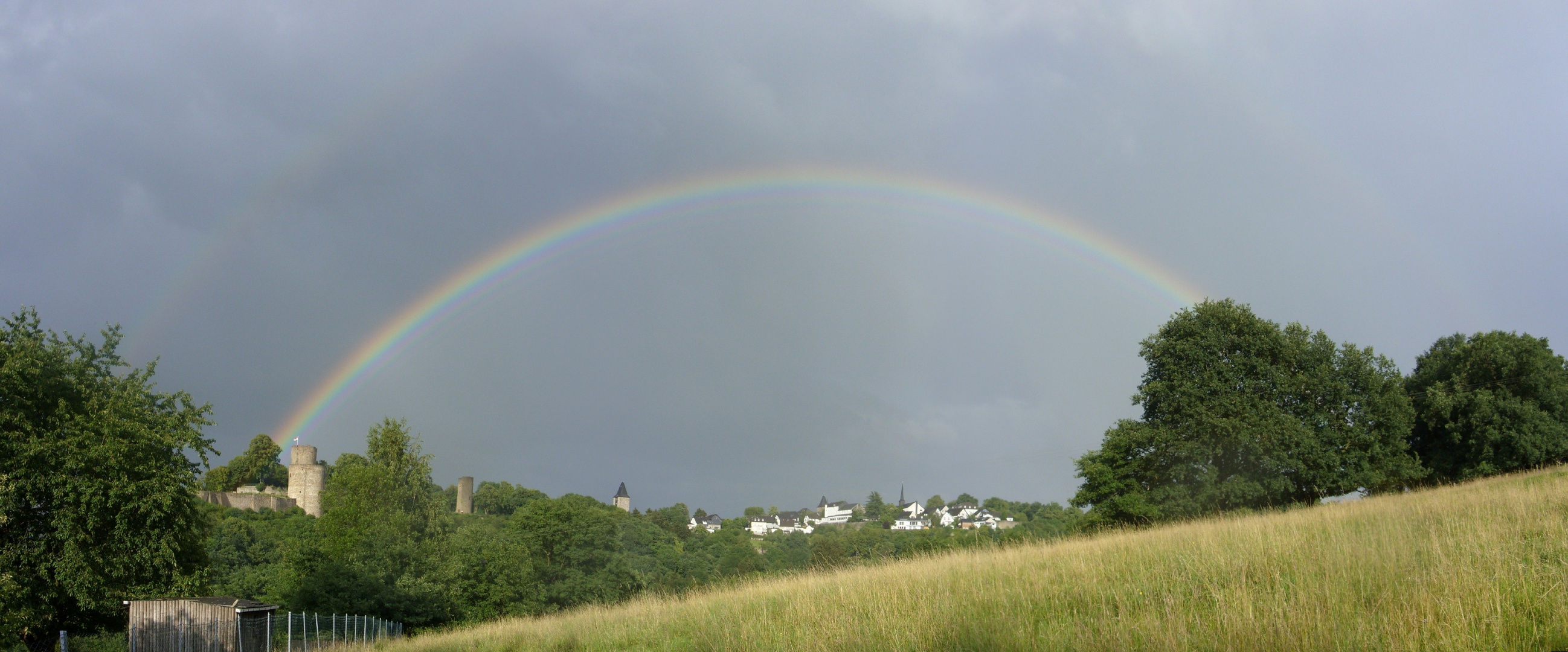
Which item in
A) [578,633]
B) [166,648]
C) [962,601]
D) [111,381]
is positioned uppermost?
[111,381]

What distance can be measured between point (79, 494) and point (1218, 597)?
31040 millimetres

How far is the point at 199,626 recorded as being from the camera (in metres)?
18.2

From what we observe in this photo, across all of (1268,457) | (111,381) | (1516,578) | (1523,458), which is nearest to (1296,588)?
(1516,578)

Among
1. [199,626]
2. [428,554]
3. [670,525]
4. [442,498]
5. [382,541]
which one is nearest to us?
[199,626]

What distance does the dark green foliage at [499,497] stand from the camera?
161500 millimetres

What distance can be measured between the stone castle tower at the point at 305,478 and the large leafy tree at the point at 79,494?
3675 inches

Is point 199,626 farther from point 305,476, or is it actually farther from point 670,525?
point 670,525

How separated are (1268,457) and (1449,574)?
97.2 ft

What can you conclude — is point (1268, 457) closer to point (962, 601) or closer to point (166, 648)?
point (962, 601)

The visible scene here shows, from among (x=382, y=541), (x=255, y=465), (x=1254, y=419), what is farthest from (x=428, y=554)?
(x=255, y=465)

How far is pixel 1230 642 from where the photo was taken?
4676 millimetres

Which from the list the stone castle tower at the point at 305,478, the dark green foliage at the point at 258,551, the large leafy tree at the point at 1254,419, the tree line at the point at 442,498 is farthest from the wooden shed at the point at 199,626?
the stone castle tower at the point at 305,478

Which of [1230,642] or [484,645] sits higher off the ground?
[1230,642]

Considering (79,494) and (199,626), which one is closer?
(199,626)
